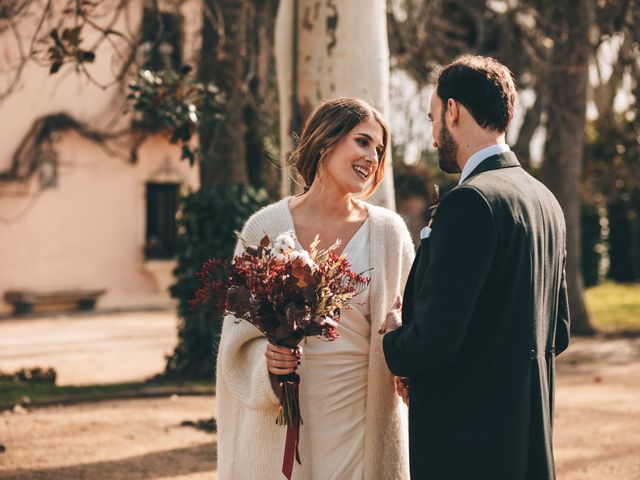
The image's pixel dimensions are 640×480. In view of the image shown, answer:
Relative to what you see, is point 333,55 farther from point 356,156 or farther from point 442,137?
point 442,137

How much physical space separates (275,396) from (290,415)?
0.11 m

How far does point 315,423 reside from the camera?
3.67 m

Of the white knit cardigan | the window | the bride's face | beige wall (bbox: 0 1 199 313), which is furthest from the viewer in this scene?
the window

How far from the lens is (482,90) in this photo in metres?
3.06

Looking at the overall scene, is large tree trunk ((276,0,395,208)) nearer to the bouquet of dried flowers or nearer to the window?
the bouquet of dried flowers

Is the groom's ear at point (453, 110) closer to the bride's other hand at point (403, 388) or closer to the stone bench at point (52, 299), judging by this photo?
the bride's other hand at point (403, 388)

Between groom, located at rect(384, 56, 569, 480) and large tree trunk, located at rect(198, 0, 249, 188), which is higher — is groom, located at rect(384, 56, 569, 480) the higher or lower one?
the lower one

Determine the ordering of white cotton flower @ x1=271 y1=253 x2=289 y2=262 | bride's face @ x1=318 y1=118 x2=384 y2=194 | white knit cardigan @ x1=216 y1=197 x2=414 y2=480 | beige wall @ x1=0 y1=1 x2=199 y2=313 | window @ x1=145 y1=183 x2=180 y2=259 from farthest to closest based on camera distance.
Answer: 1. window @ x1=145 y1=183 x2=180 y2=259
2. beige wall @ x1=0 y1=1 x2=199 y2=313
3. bride's face @ x1=318 y1=118 x2=384 y2=194
4. white knit cardigan @ x1=216 y1=197 x2=414 y2=480
5. white cotton flower @ x1=271 y1=253 x2=289 y2=262

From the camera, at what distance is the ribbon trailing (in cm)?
347

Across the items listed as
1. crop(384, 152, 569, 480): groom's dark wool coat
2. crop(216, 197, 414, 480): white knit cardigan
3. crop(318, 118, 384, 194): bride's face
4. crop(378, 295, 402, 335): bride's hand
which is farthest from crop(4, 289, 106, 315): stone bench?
crop(384, 152, 569, 480): groom's dark wool coat

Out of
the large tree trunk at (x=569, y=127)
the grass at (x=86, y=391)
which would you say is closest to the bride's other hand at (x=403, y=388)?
the grass at (x=86, y=391)

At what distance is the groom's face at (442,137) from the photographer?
3.17m

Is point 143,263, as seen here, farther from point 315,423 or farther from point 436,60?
point 315,423

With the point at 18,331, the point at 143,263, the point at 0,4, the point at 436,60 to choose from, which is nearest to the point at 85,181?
the point at 143,263
